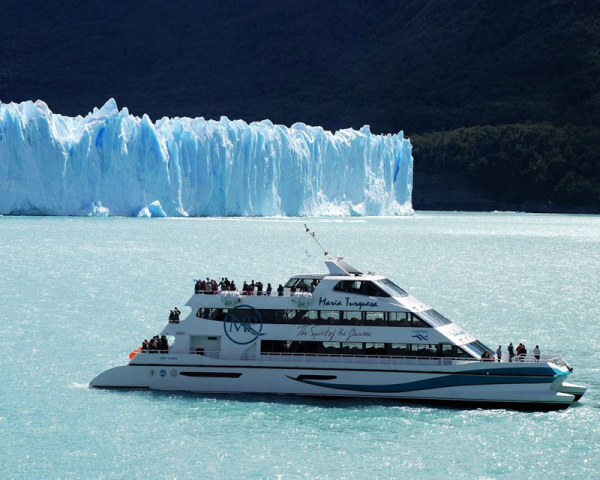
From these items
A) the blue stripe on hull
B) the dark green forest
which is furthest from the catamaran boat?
the dark green forest

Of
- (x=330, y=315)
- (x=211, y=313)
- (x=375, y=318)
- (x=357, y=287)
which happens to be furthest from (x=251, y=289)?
(x=375, y=318)

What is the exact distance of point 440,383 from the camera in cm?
2478

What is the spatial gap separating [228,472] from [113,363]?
34.0 feet

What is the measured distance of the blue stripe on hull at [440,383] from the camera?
24641 mm

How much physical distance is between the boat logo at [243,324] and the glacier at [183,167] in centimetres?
5539

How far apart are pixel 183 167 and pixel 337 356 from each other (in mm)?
62976

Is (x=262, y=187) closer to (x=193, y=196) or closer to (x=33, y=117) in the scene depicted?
(x=193, y=196)

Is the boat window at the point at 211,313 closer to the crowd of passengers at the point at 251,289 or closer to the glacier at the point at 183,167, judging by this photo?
the crowd of passengers at the point at 251,289

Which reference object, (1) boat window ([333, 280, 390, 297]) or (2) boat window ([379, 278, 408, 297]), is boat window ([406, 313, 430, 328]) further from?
(1) boat window ([333, 280, 390, 297])

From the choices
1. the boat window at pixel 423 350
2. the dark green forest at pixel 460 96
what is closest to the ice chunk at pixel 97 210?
the boat window at pixel 423 350

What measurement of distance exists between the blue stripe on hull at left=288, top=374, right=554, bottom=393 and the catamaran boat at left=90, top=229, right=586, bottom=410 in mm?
21

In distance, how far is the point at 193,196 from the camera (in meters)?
88.1

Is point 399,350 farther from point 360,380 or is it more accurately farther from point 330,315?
point 330,315

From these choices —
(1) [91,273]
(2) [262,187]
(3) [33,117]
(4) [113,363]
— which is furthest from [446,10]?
(4) [113,363]
